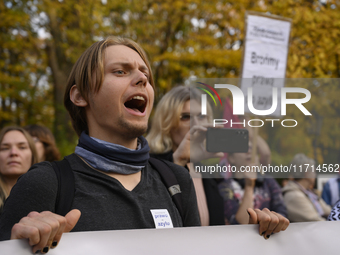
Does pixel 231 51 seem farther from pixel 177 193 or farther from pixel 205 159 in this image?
pixel 177 193

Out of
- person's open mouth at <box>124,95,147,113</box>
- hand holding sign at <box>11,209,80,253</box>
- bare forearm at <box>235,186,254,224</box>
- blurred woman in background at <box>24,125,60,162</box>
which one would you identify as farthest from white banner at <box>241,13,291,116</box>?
hand holding sign at <box>11,209,80,253</box>

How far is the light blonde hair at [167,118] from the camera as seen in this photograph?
2.70 m

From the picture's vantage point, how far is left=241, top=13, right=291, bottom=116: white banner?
139 inches

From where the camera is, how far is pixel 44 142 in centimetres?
404

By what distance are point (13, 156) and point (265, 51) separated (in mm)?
2538

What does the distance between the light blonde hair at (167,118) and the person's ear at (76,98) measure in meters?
1.06

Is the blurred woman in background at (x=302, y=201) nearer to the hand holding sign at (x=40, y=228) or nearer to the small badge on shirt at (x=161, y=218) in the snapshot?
the small badge on shirt at (x=161, y=218)

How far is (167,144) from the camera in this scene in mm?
2719

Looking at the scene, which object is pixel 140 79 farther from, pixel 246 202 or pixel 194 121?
pixel 246 202

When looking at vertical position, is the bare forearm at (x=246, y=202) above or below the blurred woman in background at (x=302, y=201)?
above

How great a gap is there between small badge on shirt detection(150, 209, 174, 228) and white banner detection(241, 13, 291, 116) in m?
2.07

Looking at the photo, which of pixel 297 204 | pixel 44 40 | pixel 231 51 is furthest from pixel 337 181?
Result: pixel 44 40

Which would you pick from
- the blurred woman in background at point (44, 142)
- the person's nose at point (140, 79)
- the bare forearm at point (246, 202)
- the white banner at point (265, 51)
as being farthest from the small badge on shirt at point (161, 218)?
the blurred woman in background at point (44, 142)

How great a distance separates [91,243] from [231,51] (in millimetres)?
8906
